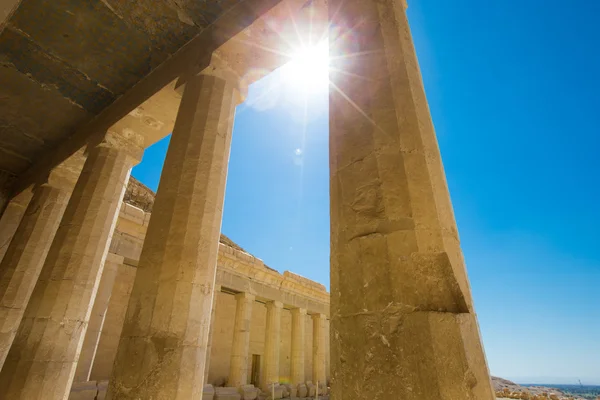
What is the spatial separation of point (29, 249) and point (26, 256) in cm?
20

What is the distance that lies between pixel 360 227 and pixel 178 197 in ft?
9.77

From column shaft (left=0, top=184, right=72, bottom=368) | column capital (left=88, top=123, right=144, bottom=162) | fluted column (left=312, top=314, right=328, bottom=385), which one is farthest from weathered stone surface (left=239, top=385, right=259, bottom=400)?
column capital (left=88, top=123, right=144, bottom=162)

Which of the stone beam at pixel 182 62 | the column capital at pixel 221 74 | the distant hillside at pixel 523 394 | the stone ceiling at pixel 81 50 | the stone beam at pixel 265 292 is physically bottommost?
the distant hillside at pixel 523 394

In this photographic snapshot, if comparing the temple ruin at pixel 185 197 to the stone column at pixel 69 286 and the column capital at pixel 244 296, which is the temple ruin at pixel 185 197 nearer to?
the stone column at pixel 69 286

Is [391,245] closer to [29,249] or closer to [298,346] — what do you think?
[29,249]

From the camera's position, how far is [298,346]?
16.8 metres

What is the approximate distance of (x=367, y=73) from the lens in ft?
9.41

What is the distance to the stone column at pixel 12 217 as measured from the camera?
31.3 ft

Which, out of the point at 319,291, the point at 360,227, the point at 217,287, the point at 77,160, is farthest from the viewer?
the point at 319,291

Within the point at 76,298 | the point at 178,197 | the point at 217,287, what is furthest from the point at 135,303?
the point at 217,287

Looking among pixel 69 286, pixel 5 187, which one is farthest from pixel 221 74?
pixel 5 187

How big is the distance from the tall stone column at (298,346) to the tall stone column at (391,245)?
53.2 feet

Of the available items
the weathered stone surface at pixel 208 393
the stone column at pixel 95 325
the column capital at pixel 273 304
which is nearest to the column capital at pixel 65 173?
the stone column at pixel 95 325

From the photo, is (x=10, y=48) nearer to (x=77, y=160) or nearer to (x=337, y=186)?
(x=77, y=160)
